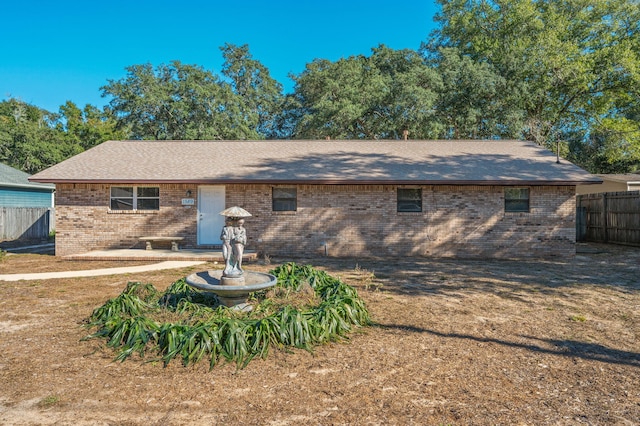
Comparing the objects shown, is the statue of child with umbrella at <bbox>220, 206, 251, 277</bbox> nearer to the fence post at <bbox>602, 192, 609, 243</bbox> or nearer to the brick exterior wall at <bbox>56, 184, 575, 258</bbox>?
the brick exterior wall at <bbox>56, 184, 575, 258</bbox>

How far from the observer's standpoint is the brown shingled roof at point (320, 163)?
13.6m

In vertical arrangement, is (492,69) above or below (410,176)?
above

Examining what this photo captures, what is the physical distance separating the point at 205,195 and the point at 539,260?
36.2 ft

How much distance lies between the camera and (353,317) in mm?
5848

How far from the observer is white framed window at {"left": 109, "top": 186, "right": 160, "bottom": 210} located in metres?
14.1

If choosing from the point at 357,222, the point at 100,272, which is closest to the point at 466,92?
the point at 357,222

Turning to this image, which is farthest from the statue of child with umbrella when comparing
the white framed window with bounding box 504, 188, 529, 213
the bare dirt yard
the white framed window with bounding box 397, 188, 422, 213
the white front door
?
the white framed window with bounding box 504, 188, 529, 213

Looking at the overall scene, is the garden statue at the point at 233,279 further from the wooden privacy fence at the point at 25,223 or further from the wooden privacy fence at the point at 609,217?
the wooden privacy fence at the point at 25,223

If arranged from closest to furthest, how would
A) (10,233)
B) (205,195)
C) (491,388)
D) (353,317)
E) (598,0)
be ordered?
(491,388), (353,317), (205,195), (10,233), (598,0)

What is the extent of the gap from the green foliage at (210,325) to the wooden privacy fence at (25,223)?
1610 cm

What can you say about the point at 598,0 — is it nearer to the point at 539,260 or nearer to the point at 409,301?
the point at 539,260

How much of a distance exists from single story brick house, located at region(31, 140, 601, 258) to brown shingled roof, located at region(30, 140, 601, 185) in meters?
0.08

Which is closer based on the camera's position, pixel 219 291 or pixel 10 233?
pixel 219 291

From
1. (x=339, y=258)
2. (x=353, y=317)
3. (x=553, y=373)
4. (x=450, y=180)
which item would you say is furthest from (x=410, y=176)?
(x=553, y=373)
